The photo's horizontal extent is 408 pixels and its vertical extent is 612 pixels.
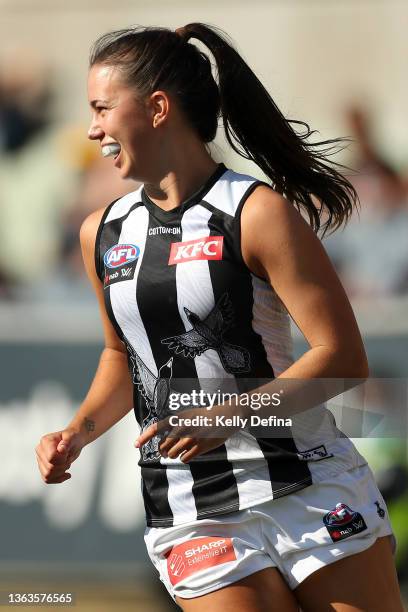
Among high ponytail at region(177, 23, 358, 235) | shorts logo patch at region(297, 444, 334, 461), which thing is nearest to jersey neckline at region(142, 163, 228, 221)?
high ponytail at region(177, 23, 358, 235)

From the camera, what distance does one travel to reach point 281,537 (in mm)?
2412

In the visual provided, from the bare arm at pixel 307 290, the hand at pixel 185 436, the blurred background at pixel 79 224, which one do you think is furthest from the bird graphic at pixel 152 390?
the blurred background at pixel 79 224

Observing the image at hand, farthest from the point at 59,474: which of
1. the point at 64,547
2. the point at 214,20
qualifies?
the point at 214,20

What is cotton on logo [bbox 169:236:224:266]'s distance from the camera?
2.42m

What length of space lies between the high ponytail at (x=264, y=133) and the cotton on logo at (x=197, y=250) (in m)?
0.32

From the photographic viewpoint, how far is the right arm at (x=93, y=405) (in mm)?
2549

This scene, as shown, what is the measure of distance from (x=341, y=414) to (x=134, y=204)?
28.3 inches

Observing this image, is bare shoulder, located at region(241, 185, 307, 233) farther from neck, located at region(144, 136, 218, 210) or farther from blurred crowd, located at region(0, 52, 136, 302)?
blurred crowd, located at region(0, 52, 136, 302)

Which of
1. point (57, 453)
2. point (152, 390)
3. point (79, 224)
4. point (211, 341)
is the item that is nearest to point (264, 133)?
point (211, 341)

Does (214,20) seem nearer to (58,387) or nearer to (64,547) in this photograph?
(58,387)

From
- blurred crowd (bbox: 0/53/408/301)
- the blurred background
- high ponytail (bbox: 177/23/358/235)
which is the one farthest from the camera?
blurred crowd (bbox: 0/53/408/301)

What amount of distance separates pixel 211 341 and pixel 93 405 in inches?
18.0

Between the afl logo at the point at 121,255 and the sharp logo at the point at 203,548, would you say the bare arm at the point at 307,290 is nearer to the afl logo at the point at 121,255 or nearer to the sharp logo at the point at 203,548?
the afl logo at the point at 121,255

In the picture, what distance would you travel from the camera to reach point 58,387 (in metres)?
6.12
